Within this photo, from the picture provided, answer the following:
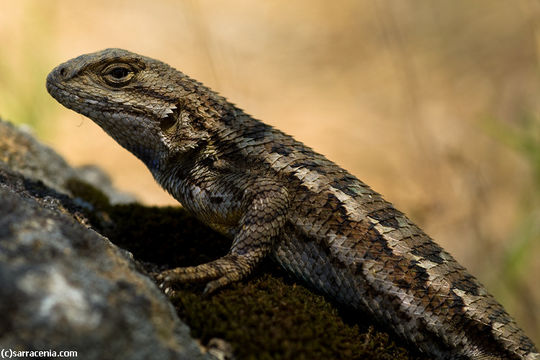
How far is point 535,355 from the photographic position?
3527 mm

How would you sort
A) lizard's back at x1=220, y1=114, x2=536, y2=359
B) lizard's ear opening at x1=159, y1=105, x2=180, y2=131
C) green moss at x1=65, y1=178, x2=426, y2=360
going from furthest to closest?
lizard's ear opening at x1=159, y1=105, x2=180, y2=131 < lizard's back at x1=220, y1=114, x2=536, y2=359 < green moss at x1=65, y1=178, x2=426, y2=360

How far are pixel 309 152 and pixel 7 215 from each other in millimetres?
2159

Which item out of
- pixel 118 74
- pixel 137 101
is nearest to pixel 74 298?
Result: pixel 137 101

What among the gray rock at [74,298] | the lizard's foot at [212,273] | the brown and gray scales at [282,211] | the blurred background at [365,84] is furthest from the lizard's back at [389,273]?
the blurred background at [365,84]

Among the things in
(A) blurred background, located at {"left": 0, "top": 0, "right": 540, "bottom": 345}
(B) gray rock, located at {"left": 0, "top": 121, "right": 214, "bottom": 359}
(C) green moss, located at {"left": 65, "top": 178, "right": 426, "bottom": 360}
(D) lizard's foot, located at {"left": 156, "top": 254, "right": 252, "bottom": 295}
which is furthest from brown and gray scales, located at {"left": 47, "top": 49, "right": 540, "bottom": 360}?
(A) blurred background, located at {"left": 0, "top": 0, "right": 540, "bottom": 345}

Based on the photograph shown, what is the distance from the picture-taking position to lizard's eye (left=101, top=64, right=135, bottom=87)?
3.86 m

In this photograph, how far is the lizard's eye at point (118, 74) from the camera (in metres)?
3.86

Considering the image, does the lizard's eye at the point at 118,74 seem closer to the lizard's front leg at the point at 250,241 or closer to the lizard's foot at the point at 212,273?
the lizard's front leg at the point at 250,241

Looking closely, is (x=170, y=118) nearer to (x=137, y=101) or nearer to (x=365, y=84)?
(x=137, y=101)

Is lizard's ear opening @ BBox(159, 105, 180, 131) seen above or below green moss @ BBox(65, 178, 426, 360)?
above

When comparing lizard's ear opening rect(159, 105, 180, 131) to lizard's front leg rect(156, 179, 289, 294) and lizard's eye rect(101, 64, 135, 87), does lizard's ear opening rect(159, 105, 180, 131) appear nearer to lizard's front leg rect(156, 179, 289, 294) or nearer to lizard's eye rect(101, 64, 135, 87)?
lizard's eye rect(101, 64, 135, 87)

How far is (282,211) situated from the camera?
3516 mm

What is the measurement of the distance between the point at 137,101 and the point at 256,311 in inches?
71.2

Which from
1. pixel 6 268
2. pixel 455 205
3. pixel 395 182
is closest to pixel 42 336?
pixel 6 268
